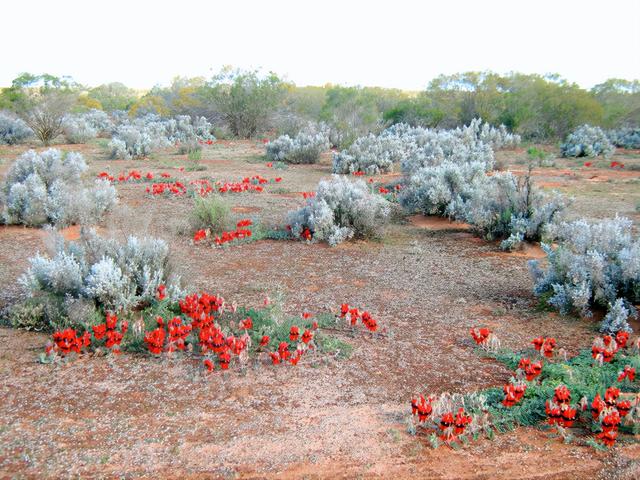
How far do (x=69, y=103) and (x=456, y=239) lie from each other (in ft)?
62.9

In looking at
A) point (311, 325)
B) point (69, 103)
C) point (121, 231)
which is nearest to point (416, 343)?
point (311, 325)

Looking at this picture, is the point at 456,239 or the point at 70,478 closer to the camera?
the point at 70,478

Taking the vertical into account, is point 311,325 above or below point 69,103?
below

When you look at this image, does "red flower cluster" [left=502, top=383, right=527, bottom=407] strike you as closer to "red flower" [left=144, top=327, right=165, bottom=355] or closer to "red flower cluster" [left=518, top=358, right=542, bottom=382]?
"red flower cluster" [left=518, top=358, right=542, bottom=382]

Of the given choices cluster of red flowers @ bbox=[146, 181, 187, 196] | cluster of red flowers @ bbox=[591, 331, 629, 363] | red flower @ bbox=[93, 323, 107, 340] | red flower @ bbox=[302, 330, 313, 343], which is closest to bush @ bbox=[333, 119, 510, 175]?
cluster of red flowers @ bbox=[146, 181, 187, 196]

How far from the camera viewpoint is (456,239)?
961 cm

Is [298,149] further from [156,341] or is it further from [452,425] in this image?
[452,425]

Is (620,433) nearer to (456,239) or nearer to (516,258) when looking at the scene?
(516,258)

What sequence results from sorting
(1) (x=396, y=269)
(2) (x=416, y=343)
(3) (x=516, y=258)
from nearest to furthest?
(2) (x=416, y=343)
(1) (x=396, y=269)
(3) (x=516, y=258)

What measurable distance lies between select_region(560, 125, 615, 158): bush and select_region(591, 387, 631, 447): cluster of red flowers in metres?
20.5

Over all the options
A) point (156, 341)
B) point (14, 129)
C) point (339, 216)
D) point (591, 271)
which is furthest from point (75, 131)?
point (591, 271)

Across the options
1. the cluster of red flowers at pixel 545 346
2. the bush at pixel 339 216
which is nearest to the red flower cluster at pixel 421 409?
the cluster of red flowers at pixel 545 346

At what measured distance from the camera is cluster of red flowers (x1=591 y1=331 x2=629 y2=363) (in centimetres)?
474

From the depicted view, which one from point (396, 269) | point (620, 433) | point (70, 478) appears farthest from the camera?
point (396, 269)
